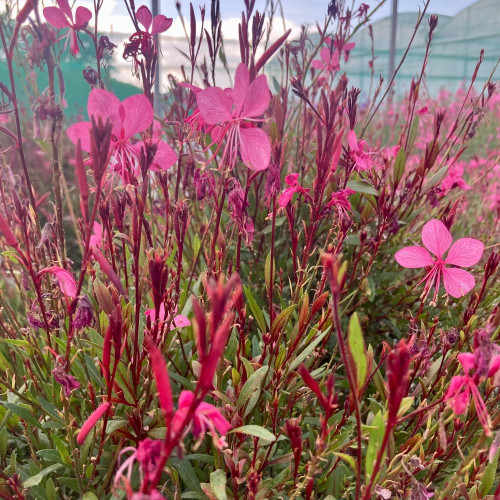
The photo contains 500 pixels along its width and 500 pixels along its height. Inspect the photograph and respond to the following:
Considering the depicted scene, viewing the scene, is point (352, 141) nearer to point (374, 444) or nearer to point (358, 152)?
point (358, 152)

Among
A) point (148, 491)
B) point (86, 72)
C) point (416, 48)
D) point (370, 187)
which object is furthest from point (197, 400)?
point (416, 48)

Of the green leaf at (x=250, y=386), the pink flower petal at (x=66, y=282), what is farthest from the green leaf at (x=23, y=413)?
the green leaf at (x=250, y=386)

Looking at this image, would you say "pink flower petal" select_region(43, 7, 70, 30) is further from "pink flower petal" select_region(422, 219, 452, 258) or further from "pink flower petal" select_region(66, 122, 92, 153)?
"pink flower petal" select_region(422, 219, 452, 258)

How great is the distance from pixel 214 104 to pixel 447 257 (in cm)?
46

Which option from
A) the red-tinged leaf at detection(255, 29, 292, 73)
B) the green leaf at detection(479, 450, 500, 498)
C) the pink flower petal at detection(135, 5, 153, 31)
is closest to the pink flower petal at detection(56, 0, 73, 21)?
the pink flower petal at detection(135, 5, 153, 31)

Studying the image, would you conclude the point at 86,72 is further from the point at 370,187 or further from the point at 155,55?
the point at 370,187

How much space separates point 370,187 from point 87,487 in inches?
28.9

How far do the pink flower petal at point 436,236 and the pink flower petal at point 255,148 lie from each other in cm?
30

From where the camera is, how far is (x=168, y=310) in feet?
2.05

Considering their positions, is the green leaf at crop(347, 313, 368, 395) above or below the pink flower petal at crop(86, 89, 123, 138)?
below

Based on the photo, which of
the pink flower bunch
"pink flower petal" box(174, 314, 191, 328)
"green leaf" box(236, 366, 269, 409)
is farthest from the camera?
"pink flower petal" box(174, 314, 191, 328)

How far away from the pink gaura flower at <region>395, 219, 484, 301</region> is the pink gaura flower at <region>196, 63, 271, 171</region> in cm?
30

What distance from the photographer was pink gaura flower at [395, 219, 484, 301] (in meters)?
0.72

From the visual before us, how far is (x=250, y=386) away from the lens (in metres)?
0.66
